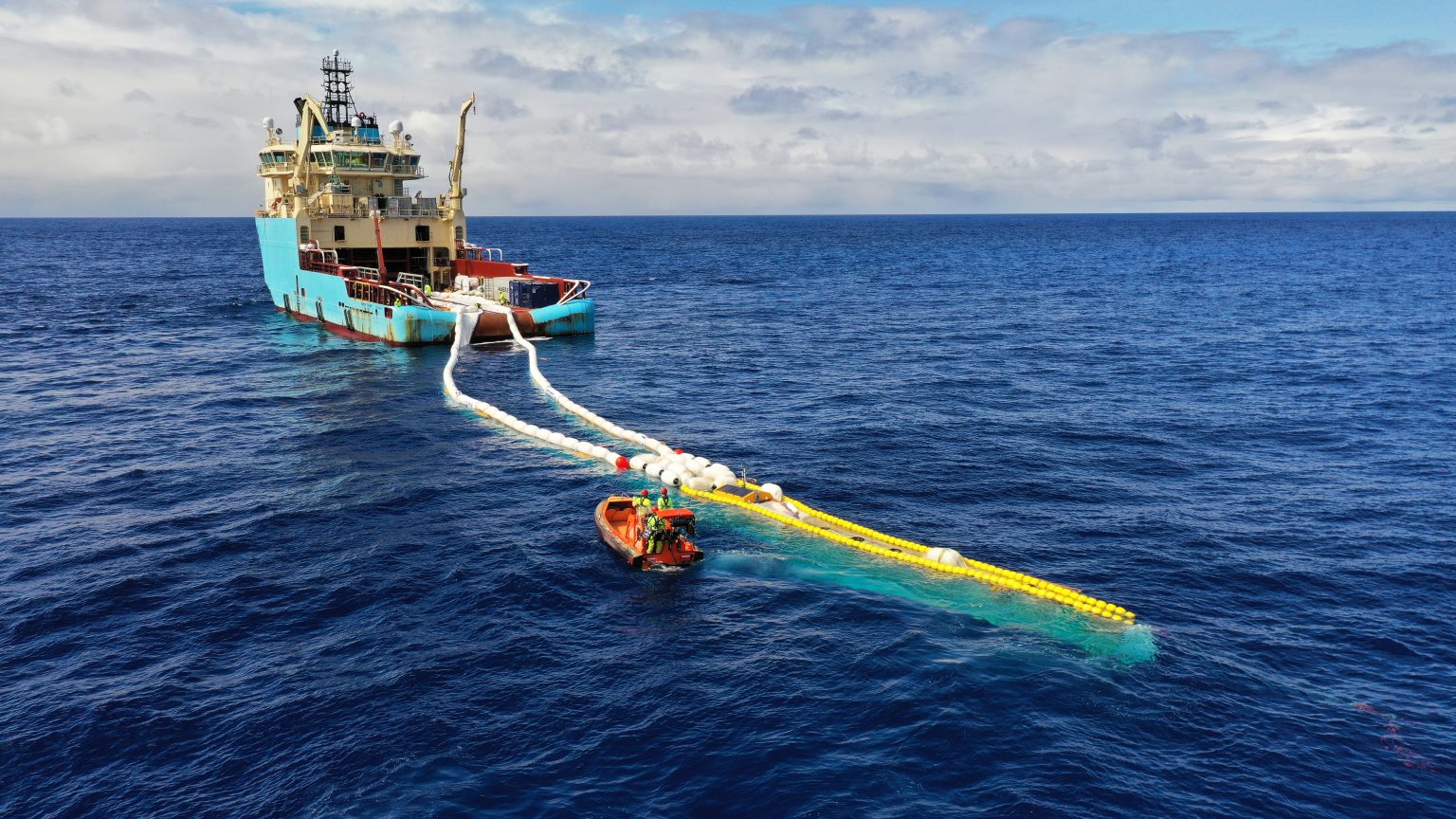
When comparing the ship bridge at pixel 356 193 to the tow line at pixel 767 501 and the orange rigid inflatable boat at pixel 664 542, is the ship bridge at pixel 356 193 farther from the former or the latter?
the orange rigid inflatable boat at pixel 664 542

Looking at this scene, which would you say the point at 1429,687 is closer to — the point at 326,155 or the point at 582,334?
the point at 582,334

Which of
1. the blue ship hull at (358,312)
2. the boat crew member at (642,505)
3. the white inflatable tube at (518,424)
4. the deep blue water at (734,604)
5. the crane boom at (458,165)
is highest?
the crane boom at (458,165)

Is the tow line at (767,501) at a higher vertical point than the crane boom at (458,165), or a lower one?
lower

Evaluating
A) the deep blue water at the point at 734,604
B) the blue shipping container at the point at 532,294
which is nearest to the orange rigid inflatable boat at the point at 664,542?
the deep blue water at the point at 734,604

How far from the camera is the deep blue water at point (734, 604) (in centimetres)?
2405

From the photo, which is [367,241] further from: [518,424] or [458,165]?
[518,424]

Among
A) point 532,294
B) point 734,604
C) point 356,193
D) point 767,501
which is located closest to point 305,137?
point 356,193

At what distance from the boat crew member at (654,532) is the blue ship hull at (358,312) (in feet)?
161

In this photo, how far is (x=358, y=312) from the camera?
271ft

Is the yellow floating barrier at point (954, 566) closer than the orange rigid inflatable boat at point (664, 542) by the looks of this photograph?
Yes

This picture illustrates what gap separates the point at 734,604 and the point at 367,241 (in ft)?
249

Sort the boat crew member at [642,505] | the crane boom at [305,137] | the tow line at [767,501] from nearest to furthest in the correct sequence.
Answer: the tow line at [767,501]
the boat crew member at [642,505]
the crane boom at [305,137]

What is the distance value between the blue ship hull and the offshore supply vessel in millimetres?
138

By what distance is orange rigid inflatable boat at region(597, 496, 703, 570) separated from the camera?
3547 centimetres
